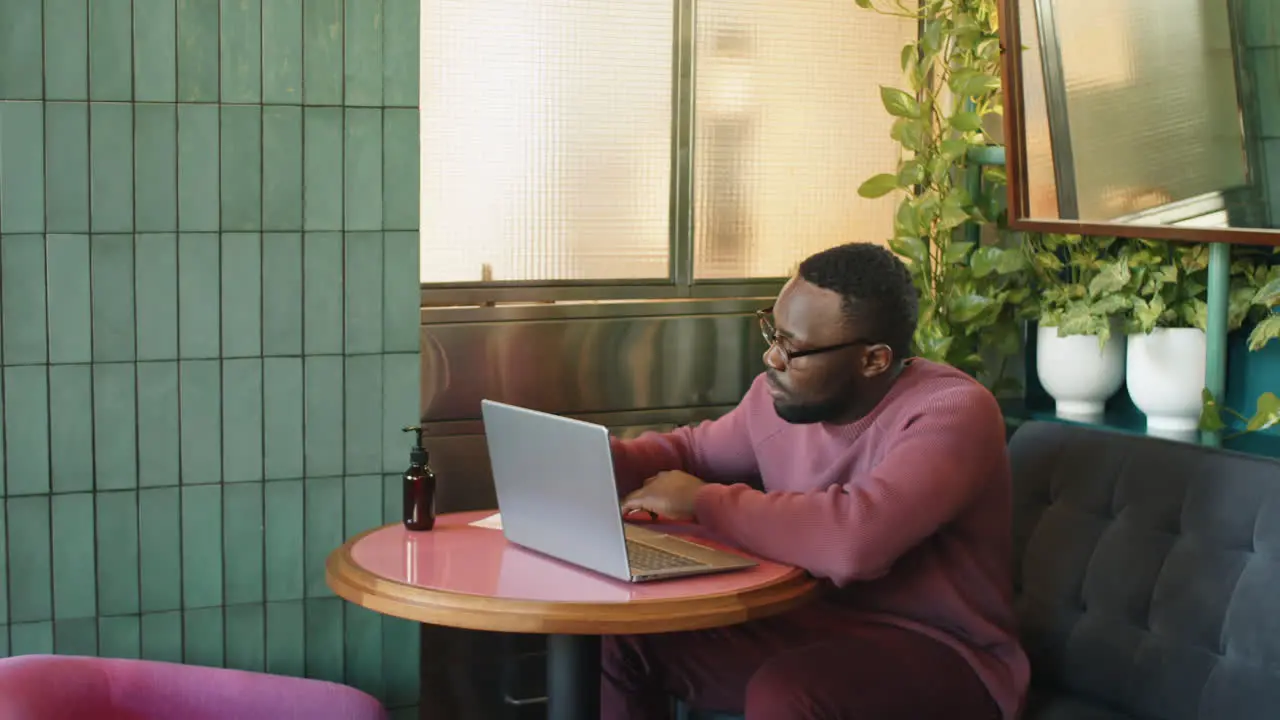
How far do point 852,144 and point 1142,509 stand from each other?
139 cm

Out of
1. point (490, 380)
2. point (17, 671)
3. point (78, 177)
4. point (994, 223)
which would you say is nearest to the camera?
point (17, 671)

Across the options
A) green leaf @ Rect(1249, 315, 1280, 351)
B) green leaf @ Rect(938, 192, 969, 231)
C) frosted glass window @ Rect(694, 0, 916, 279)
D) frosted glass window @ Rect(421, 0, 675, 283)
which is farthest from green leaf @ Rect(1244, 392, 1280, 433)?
frosted glass window @ Rect(421, 0, 675, 283)

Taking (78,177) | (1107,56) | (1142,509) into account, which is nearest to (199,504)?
(78,177)

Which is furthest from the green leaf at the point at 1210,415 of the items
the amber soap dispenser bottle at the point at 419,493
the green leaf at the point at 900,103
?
the amber soap dispenser bottle at the point at 419,493

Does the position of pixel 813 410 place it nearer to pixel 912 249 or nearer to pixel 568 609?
pixel 568 609

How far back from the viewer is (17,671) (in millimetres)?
2357

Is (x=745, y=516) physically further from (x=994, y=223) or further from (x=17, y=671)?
(x=994, y=223)

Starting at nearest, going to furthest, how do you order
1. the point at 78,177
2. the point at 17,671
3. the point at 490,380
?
the point at 17,671 → the point at 78,177 → the point at 490,380

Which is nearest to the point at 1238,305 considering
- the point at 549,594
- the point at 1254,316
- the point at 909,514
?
the point at 1254,316

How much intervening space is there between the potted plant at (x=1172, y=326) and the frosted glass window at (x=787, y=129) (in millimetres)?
838

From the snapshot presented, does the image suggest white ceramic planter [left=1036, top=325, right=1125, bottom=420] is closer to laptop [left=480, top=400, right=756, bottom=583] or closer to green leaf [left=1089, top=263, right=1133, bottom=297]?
green leaf [left=1089, top=263, right=1133, bottom=297]

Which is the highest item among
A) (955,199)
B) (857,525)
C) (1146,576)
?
(955,199)

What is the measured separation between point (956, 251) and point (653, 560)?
4.71 ft

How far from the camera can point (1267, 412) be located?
2.74m
